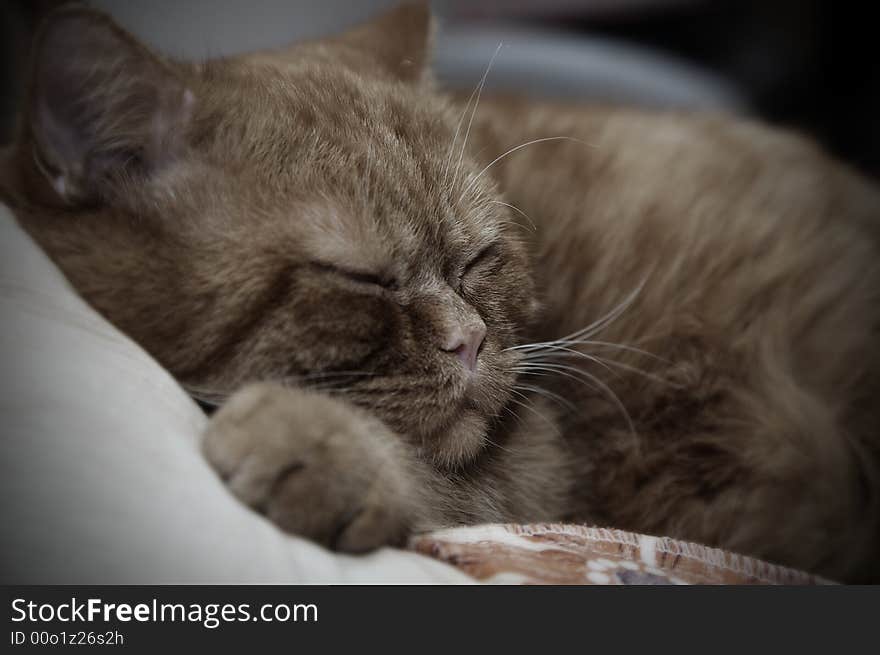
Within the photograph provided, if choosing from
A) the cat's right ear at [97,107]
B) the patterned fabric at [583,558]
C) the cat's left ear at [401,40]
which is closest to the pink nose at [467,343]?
the patterned fabric at [583,558]

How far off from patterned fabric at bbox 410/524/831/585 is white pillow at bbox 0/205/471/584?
0.05 meters

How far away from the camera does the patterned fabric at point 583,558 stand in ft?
2.63

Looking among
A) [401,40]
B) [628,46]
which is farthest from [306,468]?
[628,46]

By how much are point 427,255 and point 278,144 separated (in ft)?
0.78

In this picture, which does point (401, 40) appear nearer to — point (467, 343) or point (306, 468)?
point (467, 343)

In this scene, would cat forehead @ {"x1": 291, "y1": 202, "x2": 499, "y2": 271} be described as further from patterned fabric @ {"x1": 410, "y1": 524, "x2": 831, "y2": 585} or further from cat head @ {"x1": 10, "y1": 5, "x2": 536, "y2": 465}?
patterned fabric @ {"x1": 410, "y1": 524, "x2": 831, "y2": 585}

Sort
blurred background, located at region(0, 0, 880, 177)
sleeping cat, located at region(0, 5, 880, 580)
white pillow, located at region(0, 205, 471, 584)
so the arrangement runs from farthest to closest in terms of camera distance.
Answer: blurred background, located at region(0, 0, 880, 177), sleeping cat, located at region(0, 5, 880, 580), white pillow, located at region(0, 205, 471, 584)

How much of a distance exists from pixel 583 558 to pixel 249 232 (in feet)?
1.84

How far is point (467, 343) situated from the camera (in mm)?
930

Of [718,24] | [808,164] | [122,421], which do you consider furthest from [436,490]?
[718,24]

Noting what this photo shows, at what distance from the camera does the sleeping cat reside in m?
0.86

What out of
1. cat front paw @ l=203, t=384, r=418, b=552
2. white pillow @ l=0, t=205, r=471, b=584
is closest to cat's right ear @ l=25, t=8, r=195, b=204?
white pillow @ l=0, t=205, r=471, b=584

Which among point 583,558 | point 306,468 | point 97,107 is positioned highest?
point 97,107

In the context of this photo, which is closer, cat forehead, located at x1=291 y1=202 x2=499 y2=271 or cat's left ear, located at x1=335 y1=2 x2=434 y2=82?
cat forehead, located at x1=291 y1=202 x2=499 y2=271
